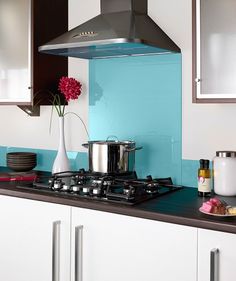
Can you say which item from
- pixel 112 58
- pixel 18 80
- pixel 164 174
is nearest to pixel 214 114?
pixel 164 174

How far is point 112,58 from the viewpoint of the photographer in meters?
2.83

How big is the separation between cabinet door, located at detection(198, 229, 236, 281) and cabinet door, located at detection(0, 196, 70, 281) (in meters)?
0.70

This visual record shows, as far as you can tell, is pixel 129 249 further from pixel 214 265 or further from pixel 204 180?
pixel 204 180

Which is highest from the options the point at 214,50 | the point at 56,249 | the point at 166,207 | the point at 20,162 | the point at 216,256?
the point at 214,50

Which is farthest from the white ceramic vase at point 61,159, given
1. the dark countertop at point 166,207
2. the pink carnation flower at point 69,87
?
the dark countertop at point 166,207

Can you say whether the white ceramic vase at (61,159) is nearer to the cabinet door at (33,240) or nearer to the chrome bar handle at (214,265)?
the cabinet door at (33,240)

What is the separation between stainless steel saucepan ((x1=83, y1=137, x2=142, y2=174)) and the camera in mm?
2475

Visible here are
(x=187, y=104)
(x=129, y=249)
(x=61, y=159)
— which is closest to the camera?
(x=129, y=249)

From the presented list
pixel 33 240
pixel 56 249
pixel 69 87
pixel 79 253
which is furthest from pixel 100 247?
pixel 69 87

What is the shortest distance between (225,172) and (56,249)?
3.01 feet

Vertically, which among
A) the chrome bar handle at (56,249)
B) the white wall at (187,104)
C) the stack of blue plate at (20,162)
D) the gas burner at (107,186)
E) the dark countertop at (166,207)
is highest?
the white wall at (187,104)

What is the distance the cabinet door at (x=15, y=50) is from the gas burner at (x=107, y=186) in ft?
1.99

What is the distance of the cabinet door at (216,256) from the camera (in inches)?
69.3

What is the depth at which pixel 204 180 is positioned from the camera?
2.26m
